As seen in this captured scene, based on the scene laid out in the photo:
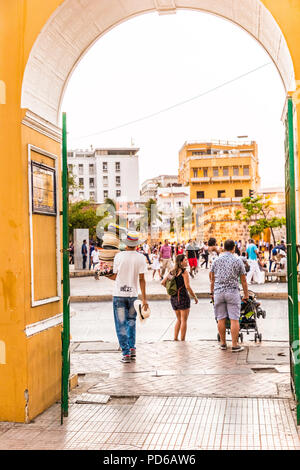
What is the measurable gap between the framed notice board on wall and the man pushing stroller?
10.1 feet

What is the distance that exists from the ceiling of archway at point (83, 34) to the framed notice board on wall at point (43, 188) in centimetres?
58

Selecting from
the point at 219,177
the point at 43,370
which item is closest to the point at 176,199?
the point at 219,177

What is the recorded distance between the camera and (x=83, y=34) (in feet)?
20.5

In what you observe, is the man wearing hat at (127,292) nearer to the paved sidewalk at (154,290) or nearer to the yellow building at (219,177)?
the paved sidewalk at (154,290)

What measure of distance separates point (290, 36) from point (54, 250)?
3224 millimetres

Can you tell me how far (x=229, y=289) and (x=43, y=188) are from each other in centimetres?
349

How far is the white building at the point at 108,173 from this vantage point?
121562 mm

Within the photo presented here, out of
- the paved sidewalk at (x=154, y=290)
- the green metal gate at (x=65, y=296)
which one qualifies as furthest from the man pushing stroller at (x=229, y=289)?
the paved sidewalk at (x=154, y=290)

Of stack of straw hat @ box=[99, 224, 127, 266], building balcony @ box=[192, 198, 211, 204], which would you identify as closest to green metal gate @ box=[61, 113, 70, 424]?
stack of straw hat @ box=[99, 224, 127, 266]

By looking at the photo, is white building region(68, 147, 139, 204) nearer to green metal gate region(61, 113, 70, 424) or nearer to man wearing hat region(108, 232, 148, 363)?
man wearing hat region(108, 232, 148, 363)

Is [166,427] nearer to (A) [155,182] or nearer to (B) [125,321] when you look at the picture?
(B) [125,321]

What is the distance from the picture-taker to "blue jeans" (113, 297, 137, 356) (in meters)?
7.93

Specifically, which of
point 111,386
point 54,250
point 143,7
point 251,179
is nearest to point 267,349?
point 111,386

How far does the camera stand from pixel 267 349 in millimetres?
8625
